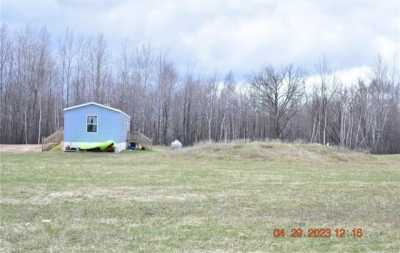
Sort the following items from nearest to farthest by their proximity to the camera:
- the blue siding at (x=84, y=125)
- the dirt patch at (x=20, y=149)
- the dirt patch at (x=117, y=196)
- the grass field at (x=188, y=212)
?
1. the grass field at (x=188, y=212)
2. the dirt patch at (x=117, y=196)
3. the dirt patch at (x=20, y=149)
4. the blue siding at (x=84, y=125)

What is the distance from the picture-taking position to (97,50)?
4234 centimetres

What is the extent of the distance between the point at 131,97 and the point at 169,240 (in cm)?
3841

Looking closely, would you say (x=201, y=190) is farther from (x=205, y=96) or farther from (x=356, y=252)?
(x=205, y=96)

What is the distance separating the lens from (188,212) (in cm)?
635

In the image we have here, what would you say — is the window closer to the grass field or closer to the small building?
the small building

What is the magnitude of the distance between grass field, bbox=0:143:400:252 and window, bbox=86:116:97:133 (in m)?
12.4

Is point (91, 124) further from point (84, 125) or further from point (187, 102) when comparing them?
point (187, 102)

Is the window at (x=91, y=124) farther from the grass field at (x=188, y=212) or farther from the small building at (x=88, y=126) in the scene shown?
the grass field at (x=188, y=212)

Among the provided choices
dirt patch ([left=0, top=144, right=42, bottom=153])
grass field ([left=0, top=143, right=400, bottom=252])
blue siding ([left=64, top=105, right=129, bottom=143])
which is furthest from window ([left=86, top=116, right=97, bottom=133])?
grass field ([left=0, top=143, right=400, bottom=252])

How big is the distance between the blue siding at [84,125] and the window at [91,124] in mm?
168
